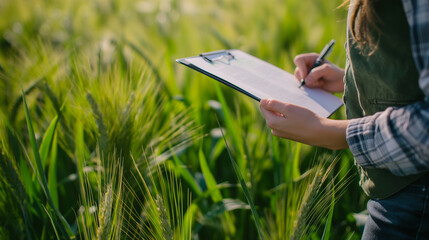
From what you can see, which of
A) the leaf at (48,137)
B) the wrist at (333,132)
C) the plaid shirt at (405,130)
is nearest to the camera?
the plaid shirt at (405,130)

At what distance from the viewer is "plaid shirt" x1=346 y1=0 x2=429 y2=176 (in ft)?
1.18

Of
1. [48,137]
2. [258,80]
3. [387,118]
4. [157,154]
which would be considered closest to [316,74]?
[258,80]

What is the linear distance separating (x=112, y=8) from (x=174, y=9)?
0.57 metres

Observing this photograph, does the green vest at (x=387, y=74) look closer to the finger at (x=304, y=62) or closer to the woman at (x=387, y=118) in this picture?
the woman at (x=387, y=118)

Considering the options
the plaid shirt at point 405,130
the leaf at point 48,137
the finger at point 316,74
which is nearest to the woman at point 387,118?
the plaid shirt at point 405,130

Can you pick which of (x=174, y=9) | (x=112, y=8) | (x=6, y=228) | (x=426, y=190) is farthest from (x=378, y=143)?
(x=112, y=8)

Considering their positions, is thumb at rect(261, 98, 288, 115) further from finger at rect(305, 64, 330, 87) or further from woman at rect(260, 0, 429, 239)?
finger at rect(305, 64, 330, 87)

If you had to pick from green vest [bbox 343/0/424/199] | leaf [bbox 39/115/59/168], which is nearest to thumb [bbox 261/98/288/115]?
green vest [bbox 343/0/424/199]

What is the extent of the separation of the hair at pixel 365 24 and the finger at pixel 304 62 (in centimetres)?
21

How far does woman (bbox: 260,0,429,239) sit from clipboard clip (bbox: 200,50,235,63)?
0.17 metres

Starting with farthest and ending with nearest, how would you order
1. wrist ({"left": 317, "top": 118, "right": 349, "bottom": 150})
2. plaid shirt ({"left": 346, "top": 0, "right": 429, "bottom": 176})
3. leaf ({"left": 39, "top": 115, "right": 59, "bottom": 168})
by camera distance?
1. leaf ({"left": 39, "top": 115, "right": 59, "bottom": 168})
2. wrist ({"left": 317, "top": 118, "right": 349, "bottom": 150})
3. plaid shirt ({"left": 346, "top": 0, "right": 429, "bottom": 176})

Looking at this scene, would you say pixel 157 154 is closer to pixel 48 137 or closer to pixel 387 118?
pixel 48 137

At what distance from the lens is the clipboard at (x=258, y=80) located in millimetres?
553

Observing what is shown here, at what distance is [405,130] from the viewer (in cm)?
39
